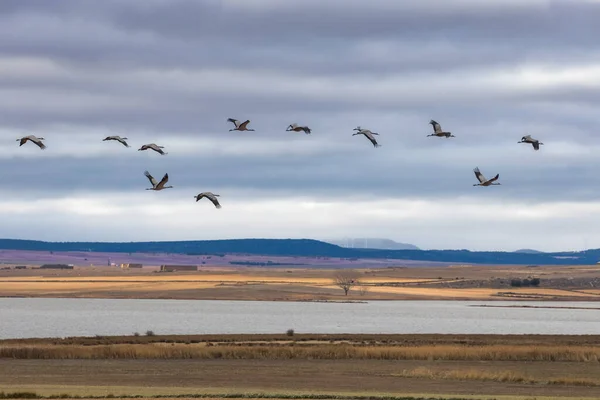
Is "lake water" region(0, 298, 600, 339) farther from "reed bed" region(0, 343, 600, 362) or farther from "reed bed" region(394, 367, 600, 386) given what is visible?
"reed bed" region(394, 367, 600, 386)

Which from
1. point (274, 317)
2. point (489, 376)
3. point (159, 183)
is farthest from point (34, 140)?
point (274, 317)

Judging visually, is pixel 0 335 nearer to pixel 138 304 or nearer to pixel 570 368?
pixel 570 368

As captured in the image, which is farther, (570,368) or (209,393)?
(570,368)

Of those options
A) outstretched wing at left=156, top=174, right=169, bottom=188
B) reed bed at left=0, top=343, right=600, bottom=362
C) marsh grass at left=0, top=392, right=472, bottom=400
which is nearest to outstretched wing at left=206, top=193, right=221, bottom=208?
outstretched wing at left=156, top=174, right=169, bottom=188

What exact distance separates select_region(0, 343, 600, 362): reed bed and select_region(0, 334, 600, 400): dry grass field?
0.06 metres

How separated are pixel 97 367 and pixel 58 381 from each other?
28.1 feet

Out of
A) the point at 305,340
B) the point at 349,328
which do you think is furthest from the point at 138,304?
the point at 305,340

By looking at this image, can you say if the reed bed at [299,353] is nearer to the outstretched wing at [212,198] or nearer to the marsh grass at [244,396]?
the marsh grass at [244,396]

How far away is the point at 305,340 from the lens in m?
93.2

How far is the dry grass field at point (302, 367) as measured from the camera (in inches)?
2206

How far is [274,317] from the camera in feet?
463

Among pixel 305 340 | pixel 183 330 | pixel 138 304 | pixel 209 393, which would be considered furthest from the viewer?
pixel 138 304

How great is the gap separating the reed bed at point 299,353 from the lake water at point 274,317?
24.8 m

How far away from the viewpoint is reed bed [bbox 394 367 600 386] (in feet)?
204
